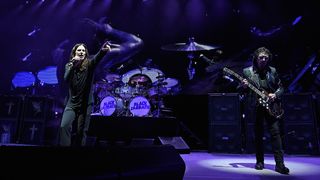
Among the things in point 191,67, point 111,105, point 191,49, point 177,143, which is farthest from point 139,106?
point 191,49

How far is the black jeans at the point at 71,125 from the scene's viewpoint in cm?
306

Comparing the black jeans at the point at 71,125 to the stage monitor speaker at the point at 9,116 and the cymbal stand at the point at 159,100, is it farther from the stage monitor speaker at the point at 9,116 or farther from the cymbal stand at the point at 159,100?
the stage monitor speaker at the point at 9,116

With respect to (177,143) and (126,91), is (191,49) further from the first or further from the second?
(177,143)

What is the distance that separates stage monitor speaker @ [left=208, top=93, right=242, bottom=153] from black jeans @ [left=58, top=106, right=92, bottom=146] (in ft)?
Result: 13.8

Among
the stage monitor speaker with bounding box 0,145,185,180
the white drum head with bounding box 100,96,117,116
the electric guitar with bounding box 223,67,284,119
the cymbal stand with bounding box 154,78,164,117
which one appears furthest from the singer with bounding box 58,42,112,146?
the cymbal stand with bounding box 154,78,164,117

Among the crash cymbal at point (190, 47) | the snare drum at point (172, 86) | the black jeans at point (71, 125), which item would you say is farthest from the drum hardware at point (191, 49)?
the black jeans at point (71, 125)

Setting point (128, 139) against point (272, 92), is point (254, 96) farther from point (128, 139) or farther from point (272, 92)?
point (128, 139)

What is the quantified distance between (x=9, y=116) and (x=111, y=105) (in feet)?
8.75

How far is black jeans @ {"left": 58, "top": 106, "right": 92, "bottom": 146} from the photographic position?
306 centimetres

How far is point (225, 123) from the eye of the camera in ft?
22.0

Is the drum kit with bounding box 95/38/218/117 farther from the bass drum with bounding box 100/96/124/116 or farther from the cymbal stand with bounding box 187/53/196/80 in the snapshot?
the cymbal stand with bounding box 187/53/196/80

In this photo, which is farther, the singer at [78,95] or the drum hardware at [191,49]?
the drum hardware at [191,49]

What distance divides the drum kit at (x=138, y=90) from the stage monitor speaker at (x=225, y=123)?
1.27 metres

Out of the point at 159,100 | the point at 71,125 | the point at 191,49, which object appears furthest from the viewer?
the point at 191,49
